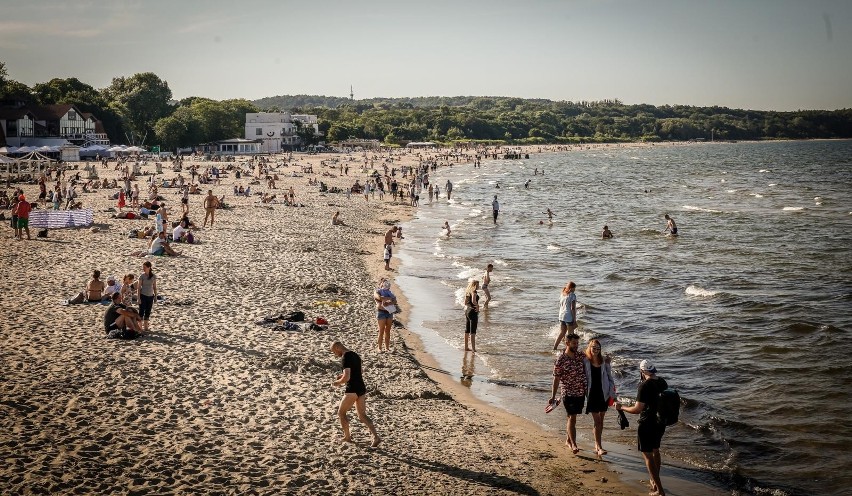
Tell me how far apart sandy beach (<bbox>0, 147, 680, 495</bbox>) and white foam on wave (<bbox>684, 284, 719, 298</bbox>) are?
33.0 feet

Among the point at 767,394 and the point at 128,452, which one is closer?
the point at 128,452

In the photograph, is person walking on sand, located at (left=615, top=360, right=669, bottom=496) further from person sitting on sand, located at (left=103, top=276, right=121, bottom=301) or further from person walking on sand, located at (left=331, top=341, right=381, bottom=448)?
person sitting on sand, located at (left=103, top=276, right=121, bottom=301)

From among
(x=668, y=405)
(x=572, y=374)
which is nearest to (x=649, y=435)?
(x=668, y=405)

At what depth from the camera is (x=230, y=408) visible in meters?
10.4

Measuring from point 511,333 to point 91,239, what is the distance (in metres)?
15.2

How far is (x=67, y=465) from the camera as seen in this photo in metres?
7.93

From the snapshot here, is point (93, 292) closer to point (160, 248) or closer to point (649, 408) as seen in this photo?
point (160, 248)

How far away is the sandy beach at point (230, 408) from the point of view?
829 centimetres

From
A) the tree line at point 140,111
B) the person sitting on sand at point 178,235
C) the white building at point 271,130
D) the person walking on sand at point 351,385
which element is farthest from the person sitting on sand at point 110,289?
the white building at point 271,130

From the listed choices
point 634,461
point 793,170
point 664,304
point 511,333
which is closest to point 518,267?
point 664,304

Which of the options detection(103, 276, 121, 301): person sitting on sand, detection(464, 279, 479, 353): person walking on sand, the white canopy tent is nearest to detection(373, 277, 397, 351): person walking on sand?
detection(464, 279, 479, 353): person walking on sand

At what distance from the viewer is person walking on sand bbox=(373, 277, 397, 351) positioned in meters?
13.8

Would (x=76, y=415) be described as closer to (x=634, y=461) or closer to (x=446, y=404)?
(x=446, y=404)

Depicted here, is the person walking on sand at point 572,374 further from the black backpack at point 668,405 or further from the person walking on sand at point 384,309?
the person walking on sand at point 384,309
